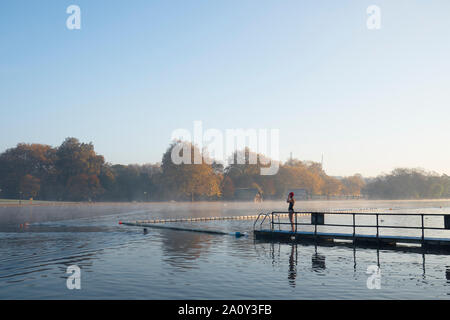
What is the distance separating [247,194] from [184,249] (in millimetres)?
122108

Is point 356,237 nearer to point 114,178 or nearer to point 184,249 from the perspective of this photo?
point 184,249

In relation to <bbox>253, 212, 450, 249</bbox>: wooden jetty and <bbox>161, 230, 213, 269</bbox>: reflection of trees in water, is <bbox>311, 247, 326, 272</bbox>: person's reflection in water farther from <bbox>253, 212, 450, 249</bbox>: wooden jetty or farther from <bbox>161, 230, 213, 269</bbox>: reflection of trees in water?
<bbox>161, 230, 213, 269</bbox>: reflection of trees in water

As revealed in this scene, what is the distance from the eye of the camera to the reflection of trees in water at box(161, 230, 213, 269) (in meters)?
17.2

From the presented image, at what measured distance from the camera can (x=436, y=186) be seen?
7520 inches

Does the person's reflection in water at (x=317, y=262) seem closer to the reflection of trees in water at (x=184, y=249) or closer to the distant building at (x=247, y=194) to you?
the reflection of trees in water at (x=184, y=249)

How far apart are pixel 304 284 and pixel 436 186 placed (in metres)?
200

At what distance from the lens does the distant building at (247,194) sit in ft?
460

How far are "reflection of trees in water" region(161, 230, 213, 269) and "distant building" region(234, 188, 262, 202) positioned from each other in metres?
112

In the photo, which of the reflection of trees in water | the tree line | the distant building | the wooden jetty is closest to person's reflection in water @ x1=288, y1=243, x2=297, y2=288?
the wooden jetty

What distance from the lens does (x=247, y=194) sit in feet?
469

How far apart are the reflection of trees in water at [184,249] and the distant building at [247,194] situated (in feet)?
367
